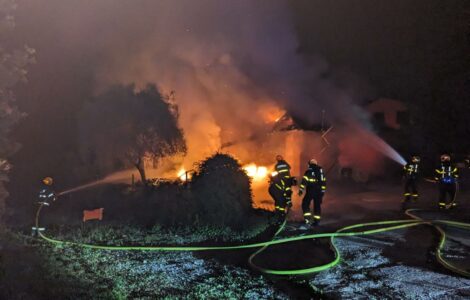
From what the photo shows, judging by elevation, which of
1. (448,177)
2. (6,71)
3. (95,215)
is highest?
(6,71)


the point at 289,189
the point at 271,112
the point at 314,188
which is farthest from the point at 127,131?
the point at 271,112

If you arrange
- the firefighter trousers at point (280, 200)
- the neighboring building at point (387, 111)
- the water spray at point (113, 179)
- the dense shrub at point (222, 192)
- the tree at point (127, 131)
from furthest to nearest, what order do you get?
the neighboring building at point (387, 111) → the tree at point (127, 131) → the water spray at point (113, 179) → the firefighter trousers at point (280, 200) → the dense shrub at point (222, 192)

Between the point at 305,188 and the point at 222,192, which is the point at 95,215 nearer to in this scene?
the point at 222,192

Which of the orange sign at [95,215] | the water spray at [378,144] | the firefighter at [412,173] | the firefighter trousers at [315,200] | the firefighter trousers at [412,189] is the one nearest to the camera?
the firefighter trousers at [315,200]

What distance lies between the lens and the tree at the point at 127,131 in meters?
17.2

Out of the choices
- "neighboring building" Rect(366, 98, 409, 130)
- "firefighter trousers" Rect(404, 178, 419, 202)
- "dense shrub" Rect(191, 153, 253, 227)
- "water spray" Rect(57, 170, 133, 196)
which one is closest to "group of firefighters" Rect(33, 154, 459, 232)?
"dense shrub" Rect(191, 153, 253, 227)

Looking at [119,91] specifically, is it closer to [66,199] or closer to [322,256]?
[66,199]

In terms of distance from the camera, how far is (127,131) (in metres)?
17.1

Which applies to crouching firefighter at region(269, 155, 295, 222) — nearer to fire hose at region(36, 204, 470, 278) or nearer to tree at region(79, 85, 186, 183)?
fire hose at region(36, 204, 470, 278)

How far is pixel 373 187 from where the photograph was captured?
1939 cm

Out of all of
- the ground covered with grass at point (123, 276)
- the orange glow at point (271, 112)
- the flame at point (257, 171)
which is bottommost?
the ground covered with grass at point (123, 276)

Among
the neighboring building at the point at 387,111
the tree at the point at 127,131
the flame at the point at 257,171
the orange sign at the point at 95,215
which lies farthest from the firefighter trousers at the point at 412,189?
the neighboring building at the point at 387,111

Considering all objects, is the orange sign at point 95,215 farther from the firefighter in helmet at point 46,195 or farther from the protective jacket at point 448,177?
the protective jacket at point 448,177

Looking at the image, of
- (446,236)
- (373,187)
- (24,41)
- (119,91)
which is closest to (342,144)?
(373,187)
